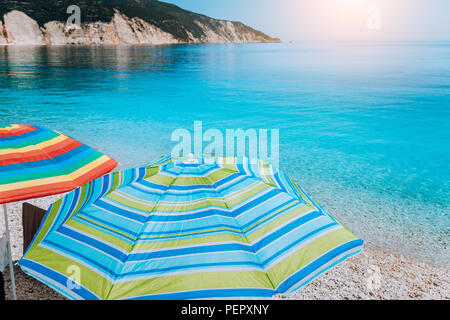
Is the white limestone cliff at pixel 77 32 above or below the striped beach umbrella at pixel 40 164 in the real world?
above

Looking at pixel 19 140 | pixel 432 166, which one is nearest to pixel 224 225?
pixel 19 140

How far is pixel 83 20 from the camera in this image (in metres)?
128

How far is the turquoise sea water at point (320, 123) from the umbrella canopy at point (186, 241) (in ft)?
15.3

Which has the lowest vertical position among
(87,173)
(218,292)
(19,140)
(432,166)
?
(432,166)

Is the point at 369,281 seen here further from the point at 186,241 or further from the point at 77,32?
the point at 77,32

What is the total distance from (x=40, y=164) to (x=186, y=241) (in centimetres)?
208

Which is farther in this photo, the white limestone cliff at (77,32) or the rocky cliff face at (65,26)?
the rocky cliff face at (65,26)

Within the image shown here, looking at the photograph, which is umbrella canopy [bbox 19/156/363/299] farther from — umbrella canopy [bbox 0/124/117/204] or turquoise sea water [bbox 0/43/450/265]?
turquoise sea water [bbox 0/43/450/265]

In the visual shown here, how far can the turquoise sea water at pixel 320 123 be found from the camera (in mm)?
9164

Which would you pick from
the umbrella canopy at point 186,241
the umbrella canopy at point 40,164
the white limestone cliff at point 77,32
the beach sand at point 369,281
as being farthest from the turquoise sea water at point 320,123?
the white limestone cliff at point 77,32

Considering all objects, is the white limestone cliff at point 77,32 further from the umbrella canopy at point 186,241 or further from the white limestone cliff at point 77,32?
the umbrella canopy at point 186,241

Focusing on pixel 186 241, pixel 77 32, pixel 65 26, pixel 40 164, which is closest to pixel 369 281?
pixel 186 241

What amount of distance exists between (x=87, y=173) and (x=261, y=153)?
1120 centimetres

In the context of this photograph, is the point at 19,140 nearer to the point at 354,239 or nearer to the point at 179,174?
the point at 179,174
